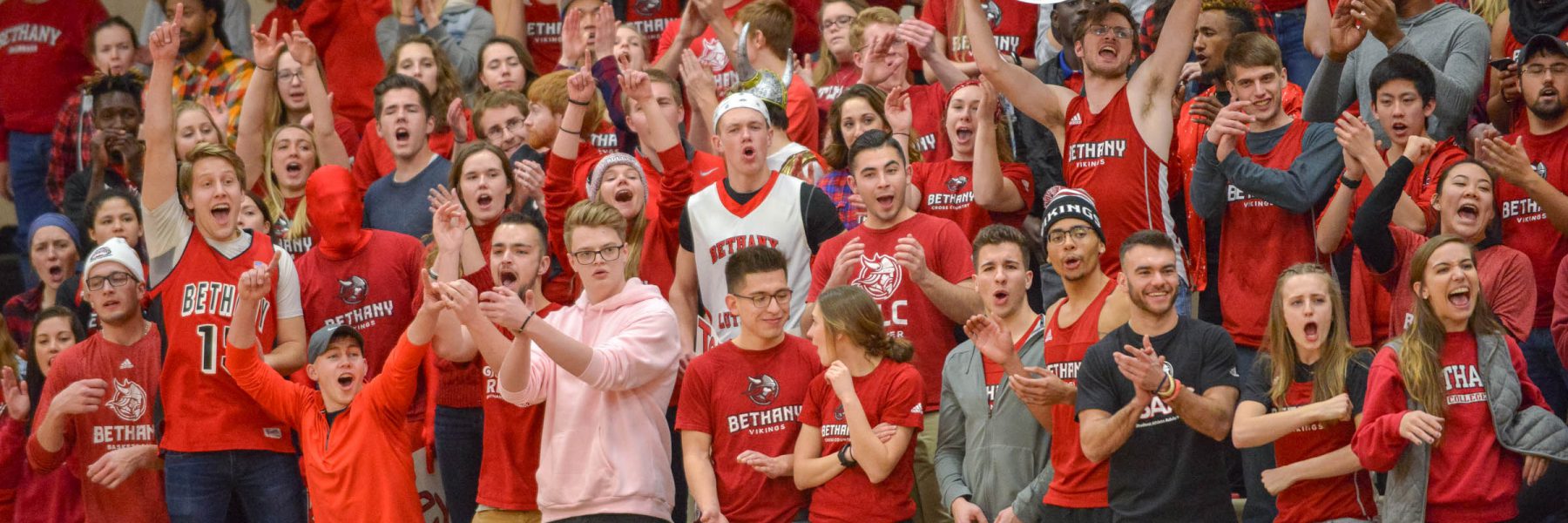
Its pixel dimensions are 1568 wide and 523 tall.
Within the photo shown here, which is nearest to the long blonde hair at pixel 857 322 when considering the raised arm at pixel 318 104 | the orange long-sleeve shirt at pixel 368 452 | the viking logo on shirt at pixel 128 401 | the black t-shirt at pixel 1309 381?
the black t-shirt at pixel 1309 381

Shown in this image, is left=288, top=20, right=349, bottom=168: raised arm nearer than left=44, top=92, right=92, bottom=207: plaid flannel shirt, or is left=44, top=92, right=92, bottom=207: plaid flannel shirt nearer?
left=288, top=20, right=349, bottom=168: raised arm

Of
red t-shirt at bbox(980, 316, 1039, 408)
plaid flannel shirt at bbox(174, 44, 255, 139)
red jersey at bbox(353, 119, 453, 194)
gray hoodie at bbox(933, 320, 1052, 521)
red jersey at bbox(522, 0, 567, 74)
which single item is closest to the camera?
gray hoodie at bbox(933, 320, 1052, 521)

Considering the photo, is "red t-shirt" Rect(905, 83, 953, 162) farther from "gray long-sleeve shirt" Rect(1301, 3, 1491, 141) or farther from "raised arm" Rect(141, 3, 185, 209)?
"raised arm" Rect(141, 3, 185, 209)

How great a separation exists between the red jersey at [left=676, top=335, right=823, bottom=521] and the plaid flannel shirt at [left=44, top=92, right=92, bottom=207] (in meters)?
5.45

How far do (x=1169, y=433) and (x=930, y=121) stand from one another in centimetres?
315

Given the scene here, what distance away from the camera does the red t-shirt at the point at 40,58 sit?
1151 cm

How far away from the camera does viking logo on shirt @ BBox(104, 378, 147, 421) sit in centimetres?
782

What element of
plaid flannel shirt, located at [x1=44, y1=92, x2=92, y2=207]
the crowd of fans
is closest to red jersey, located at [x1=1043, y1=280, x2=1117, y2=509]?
the crowd of fans

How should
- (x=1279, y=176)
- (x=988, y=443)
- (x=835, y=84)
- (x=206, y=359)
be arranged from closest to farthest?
1. (x=988, y=443)
2. (x=1279, y=176)
3. (x=206, y=359)
4. (x=835, y=84)

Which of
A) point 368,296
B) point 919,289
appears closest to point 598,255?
point 919,289

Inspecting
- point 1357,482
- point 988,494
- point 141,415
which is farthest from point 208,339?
point 1357,482

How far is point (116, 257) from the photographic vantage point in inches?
306

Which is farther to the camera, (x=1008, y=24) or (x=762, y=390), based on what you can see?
(x=1008, y=24)

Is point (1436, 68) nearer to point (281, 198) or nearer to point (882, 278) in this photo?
point (882, 278)
